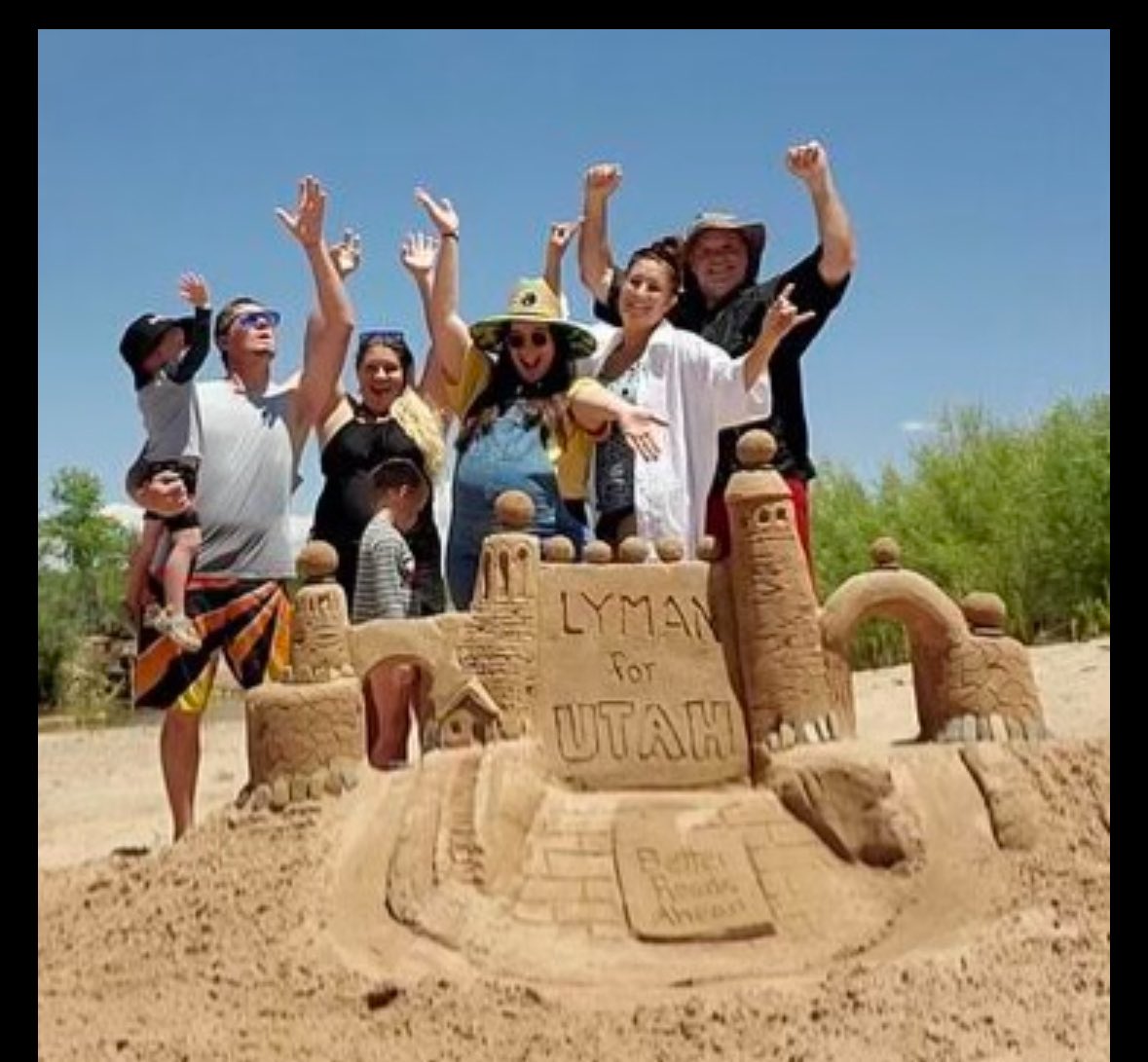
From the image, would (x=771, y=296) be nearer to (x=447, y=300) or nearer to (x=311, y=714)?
(x=447, y=300)

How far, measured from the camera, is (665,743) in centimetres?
636

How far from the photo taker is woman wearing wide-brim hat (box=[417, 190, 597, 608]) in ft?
21.6

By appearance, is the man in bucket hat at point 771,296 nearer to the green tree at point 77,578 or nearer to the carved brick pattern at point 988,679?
the carved brick pattern at point 988,679

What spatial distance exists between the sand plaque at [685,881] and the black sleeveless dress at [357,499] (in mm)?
1370

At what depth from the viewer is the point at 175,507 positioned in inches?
258

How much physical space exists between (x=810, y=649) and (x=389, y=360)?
2.06 m

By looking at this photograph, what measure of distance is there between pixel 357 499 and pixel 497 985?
2.13 m

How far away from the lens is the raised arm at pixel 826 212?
6.71 m

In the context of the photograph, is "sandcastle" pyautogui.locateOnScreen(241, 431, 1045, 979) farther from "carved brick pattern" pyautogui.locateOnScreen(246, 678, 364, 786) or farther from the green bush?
the green bush

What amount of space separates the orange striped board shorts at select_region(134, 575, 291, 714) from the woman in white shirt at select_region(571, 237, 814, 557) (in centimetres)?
142

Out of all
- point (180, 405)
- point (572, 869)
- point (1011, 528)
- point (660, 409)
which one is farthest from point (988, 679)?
point (1011, 528)

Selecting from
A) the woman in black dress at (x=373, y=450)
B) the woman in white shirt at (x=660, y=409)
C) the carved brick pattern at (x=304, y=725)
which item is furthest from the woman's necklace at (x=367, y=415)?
the carved brick pattern at (x=304, y=725)

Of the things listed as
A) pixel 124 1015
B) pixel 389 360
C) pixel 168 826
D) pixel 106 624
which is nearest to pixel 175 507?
pixel 389 360

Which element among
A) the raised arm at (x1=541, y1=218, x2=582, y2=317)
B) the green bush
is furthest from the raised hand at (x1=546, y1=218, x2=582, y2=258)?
the green bush
